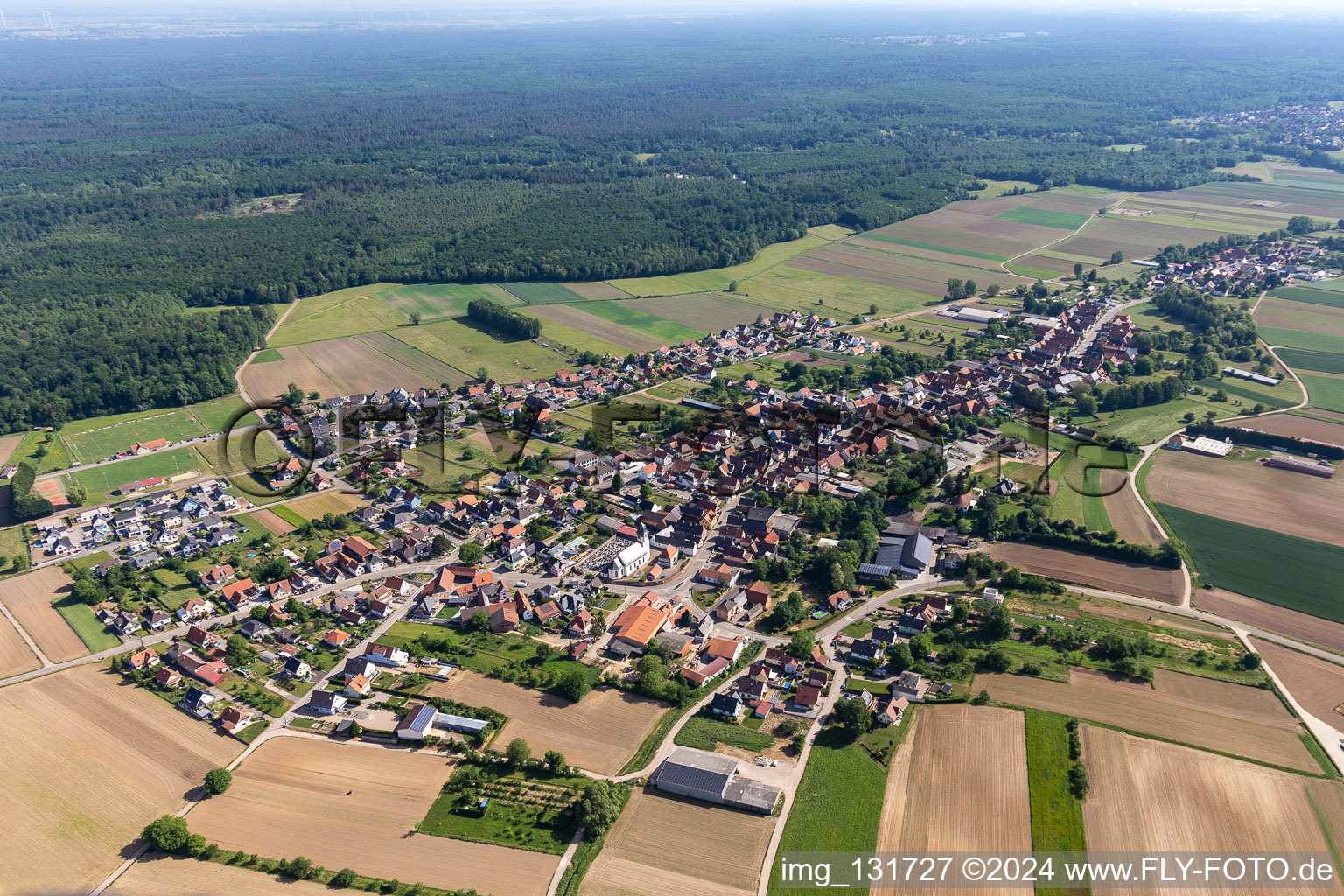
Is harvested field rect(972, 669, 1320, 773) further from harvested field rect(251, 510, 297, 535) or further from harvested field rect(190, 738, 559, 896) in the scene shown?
harvested field rect(251, 510, 297, 535)

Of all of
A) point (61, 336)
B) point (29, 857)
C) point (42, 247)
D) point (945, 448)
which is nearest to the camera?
point (29, 857)

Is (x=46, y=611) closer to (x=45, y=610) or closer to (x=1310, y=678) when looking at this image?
(x=45, y=610)

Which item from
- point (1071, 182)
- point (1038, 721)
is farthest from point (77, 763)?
point (1071, 182)

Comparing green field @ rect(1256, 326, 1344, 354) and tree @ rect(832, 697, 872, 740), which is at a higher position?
green field @ rect(1256, 326, 1344, 354)

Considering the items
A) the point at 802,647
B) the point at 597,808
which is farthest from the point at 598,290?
the point at 597,808

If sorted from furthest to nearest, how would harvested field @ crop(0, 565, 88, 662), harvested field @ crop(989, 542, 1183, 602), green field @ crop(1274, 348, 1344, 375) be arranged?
green field @ crop(1274, 348, 1344, 375) → harvested field @ crop(989, 542, 1183, 602) → harvested field @ crop(0, 565, 88, 662)

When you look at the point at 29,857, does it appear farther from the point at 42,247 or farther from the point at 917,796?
the point at 42,247

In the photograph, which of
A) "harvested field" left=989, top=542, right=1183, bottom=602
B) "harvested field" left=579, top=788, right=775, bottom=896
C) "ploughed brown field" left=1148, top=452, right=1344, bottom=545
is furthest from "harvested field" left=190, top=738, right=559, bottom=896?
"ploughed brown field" left=1148, top=452, right=1344, bottom=545
